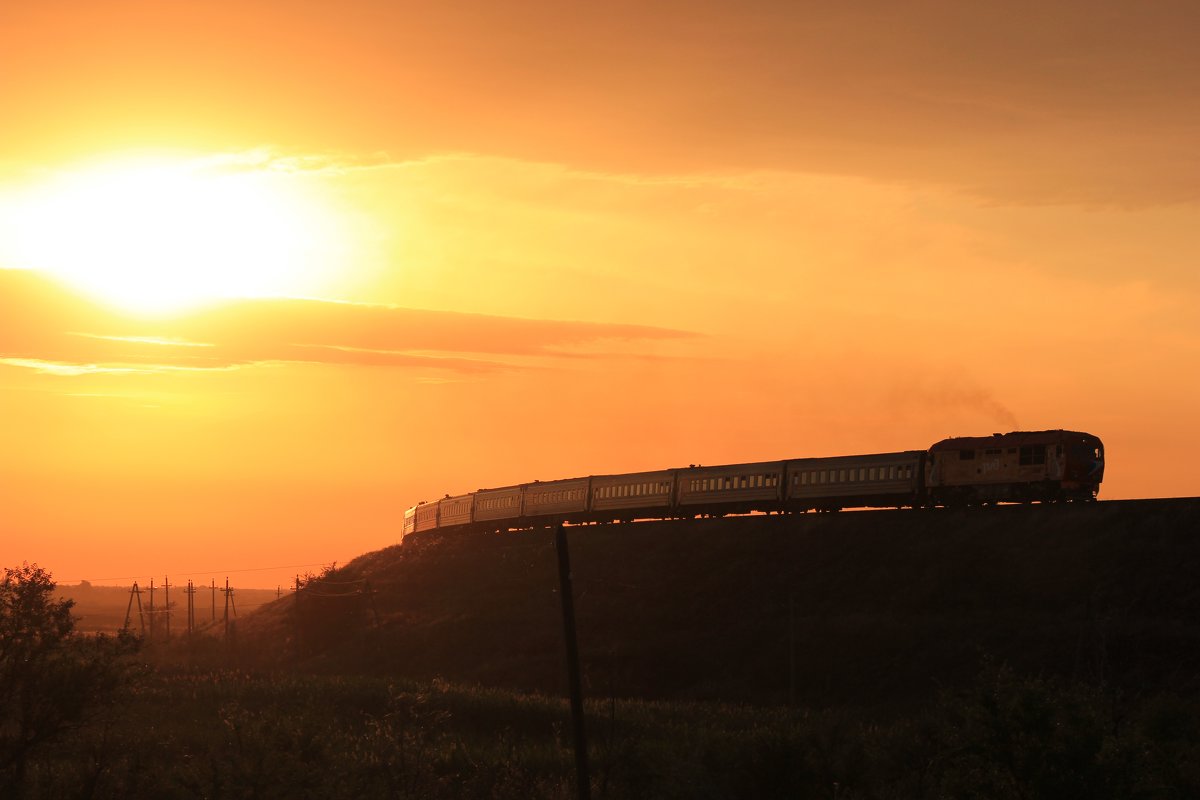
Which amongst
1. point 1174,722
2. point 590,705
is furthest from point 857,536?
point 1174,722

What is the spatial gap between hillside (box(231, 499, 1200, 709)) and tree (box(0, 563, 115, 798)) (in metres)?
23.0

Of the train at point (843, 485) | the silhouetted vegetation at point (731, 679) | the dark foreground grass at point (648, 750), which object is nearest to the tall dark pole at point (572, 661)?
the silhouetted vegetation at point (731, 679)

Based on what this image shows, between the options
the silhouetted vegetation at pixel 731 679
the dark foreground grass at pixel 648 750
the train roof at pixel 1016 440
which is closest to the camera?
the dark foreground grass at pixel 648 750

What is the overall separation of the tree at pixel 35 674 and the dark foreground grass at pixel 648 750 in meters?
0.79

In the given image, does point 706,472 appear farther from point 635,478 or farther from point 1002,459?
point 1002,459

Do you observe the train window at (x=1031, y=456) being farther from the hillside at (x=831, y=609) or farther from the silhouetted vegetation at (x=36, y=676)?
the silhouetted vegetation at (x=36, y=676)

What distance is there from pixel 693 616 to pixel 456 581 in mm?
26122

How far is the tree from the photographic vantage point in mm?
31719

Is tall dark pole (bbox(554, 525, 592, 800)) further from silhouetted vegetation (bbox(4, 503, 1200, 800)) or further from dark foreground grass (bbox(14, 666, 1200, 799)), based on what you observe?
dark foreground grass (bbox(14, 666, 1200, 799))

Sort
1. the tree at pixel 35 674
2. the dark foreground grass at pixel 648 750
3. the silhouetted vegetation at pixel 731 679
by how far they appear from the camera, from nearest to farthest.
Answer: the dark foreground grass at pixel 648 750 < the silhouetted vegetation at pixel 731 679 < the tree at pixel 35 674

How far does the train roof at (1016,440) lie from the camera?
5622 centimetres

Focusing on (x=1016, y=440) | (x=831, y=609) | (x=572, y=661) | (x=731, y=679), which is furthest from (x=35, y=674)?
(x=1016, y=440)

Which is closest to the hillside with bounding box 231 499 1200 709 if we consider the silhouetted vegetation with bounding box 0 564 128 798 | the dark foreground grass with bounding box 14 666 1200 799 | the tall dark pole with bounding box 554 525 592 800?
the dark foreground grass with bounding box 14 666 1200 799

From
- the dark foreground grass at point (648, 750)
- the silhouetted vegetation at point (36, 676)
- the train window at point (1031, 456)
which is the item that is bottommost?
the dark foreground grass at point (648, 750)
